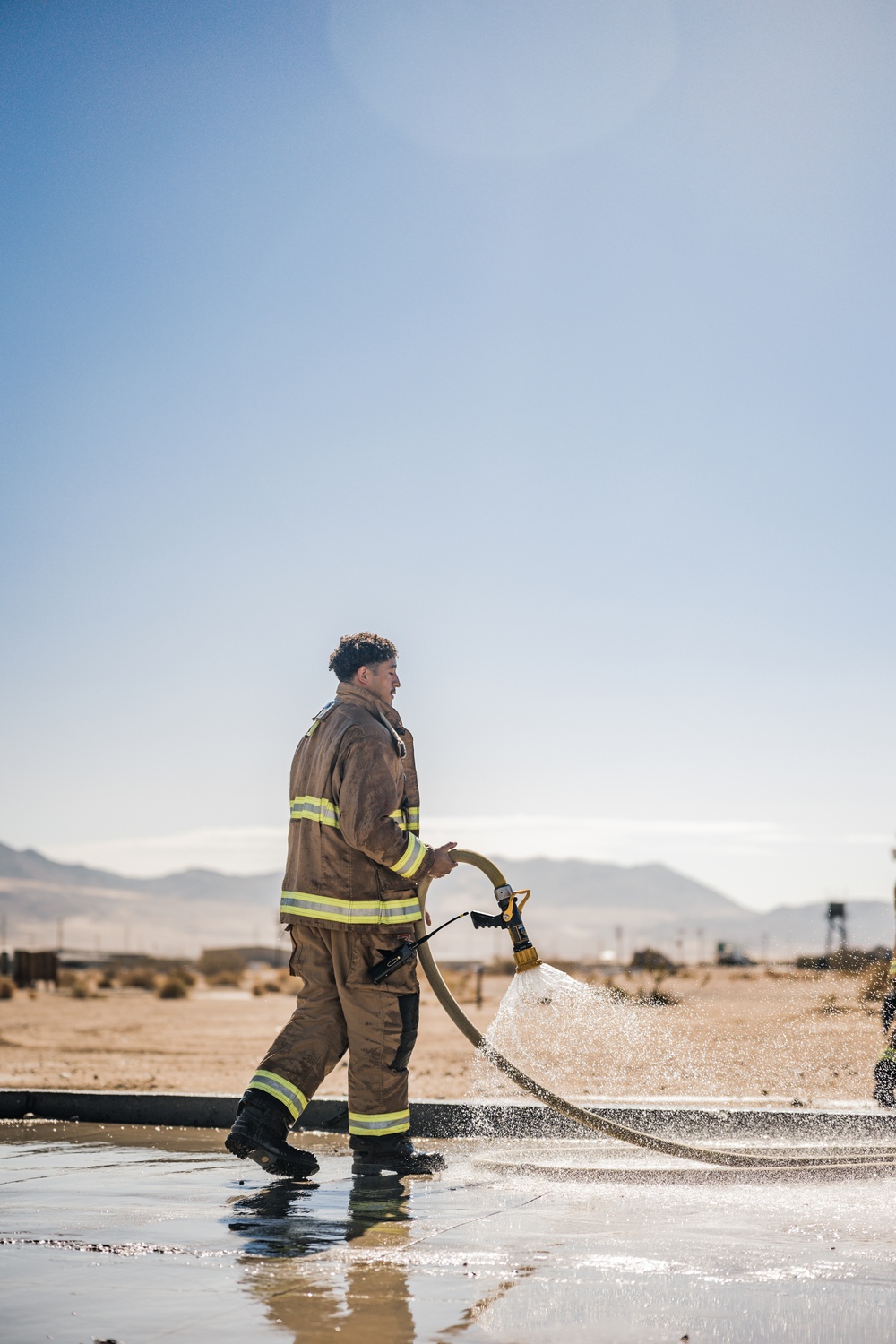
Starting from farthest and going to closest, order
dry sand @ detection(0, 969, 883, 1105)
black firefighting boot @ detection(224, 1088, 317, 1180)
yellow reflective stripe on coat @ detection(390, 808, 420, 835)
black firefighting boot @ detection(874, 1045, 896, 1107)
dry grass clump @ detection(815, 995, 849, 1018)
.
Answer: dry grass clump @ detection(815, 995, 849, 1018), dry sand @ detection(0, 969, 883, 1105), black firefighting boot @ detection(874, 1045, 896, 1107), yellow reflective stripe on coat @ detection(390, 808, 420, 835), black firefighting boot @ detection(224, 1088, 317, 1180)

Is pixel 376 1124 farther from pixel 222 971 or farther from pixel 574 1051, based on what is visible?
pixel 222 971

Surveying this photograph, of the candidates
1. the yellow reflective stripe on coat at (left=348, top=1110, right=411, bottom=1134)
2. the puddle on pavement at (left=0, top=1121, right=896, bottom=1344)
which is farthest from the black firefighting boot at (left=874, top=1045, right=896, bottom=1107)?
the yellow reflective stripe on coat at (left=348, top=1110, right=411, bottom=1134)

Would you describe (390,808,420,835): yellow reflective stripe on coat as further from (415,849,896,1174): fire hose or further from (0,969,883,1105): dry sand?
(0,969,883,1105): dry sand

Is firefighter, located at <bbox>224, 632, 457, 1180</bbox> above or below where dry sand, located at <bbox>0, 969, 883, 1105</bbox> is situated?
above

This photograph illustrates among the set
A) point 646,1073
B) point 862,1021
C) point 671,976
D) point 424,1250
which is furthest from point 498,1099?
point 671,976

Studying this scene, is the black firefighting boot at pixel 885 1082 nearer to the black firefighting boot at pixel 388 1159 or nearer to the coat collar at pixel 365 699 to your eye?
the black firefighting boot at pixel 388 1159

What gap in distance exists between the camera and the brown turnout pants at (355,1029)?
500cm

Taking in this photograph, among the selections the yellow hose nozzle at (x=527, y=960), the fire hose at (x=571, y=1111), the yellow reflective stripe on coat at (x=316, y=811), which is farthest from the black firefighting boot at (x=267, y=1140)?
the yellow hose nozzle at (x=527, y=960)

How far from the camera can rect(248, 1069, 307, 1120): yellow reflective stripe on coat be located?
4848mm

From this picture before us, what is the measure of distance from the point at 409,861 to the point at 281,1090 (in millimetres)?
900

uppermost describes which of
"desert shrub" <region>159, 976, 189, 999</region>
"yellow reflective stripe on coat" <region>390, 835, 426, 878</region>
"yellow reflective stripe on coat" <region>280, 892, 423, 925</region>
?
"yellow reflective stripe on coat" <region>390, 835, 426, 878</region>

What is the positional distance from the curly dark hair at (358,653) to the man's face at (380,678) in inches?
0.7

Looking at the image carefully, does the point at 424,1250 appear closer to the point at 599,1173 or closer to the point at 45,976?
the point at 599,1173

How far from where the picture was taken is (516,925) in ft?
18.0
